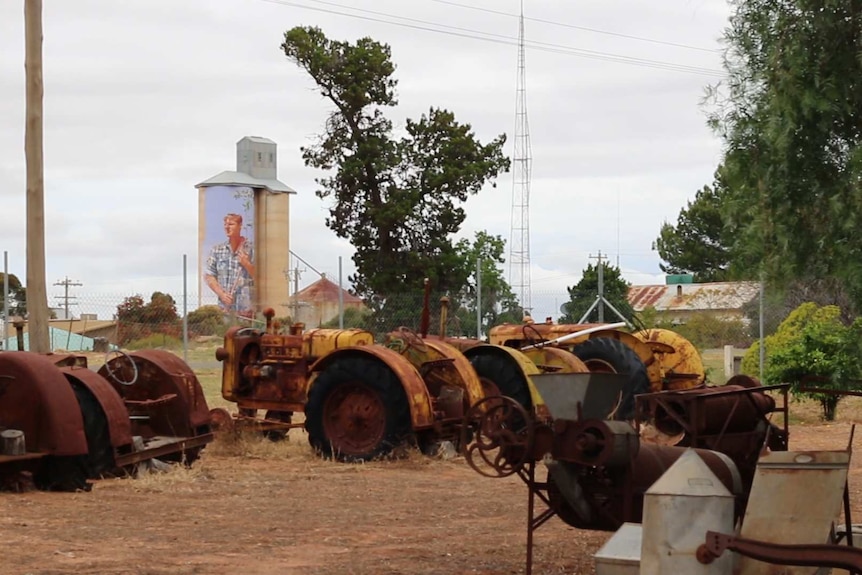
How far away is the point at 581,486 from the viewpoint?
7492mm

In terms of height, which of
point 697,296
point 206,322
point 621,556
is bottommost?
point 621,556

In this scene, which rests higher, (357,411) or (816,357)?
(816,357)

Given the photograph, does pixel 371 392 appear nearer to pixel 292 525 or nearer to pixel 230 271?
pixel 292 525

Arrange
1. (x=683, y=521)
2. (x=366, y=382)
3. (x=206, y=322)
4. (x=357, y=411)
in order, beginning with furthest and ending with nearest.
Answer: (x=206, y=322) → (x=357, y=411) → (x=366, y=382) → (x=683, y=521)

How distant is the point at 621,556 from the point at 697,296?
41812mm

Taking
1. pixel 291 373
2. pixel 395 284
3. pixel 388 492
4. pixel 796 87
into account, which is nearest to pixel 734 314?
pixel 395 284

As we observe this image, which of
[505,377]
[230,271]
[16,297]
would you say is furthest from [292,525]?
[230,271]

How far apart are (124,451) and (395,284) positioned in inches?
926

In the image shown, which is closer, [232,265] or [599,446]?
[599,446]

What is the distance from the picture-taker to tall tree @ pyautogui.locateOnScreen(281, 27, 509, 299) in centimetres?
3572

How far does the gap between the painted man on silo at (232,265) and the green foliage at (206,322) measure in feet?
96.5

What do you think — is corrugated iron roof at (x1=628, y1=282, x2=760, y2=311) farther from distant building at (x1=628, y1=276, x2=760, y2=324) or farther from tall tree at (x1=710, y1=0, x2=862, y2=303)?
tall tree at (x1=710, y1=0, x2=862, y2=303)

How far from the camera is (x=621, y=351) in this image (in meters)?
17.7

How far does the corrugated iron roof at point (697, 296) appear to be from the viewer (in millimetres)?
39938
